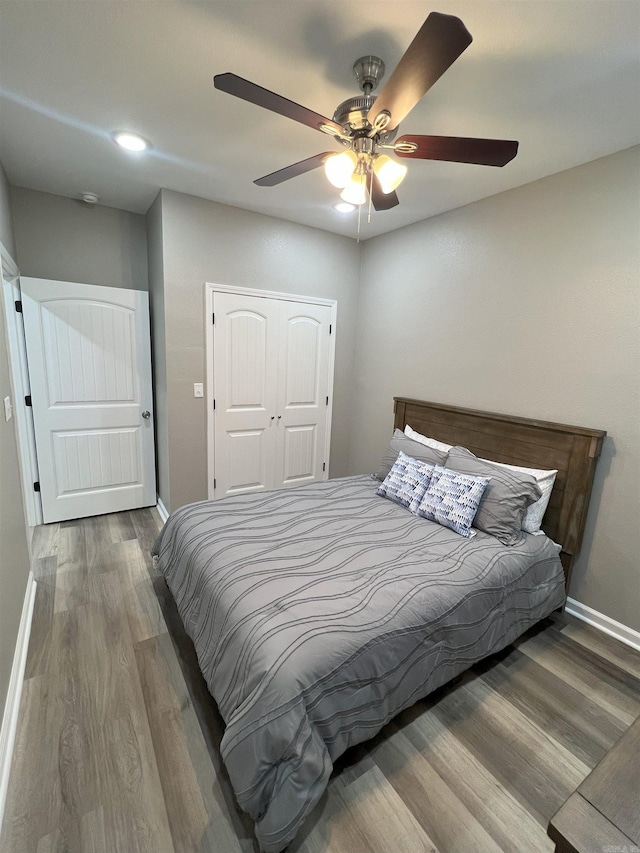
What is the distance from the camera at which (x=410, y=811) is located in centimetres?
132

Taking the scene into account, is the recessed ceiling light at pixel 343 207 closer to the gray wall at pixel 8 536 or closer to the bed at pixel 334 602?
the bed at pixel 334 602

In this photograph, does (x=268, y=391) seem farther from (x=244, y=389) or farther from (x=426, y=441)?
(x=426, y=441)

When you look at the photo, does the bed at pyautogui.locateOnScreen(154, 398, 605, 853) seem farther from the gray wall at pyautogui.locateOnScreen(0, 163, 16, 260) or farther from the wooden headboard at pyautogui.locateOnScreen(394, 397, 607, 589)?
the gray wall at pyautogui.locateOnScreen(0, 163, 16, 260)

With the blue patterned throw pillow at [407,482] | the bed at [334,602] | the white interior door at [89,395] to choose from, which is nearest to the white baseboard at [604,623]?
the bed at [334,602]

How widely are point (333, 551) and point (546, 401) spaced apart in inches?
66.7

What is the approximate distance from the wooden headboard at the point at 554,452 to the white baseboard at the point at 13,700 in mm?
2845

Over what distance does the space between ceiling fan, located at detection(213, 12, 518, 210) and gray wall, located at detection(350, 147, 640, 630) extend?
1126 mm

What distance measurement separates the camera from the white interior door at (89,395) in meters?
3.04

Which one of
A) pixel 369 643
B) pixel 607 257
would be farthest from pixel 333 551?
pixel 607 257

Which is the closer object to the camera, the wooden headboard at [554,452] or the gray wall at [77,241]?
the wooden headboard at [554,452]

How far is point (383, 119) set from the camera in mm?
1360

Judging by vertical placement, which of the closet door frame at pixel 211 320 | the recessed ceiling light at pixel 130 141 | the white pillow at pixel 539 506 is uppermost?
the recessed ceiling light at pixel 130 141

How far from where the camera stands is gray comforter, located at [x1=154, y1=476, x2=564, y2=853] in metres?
1.19

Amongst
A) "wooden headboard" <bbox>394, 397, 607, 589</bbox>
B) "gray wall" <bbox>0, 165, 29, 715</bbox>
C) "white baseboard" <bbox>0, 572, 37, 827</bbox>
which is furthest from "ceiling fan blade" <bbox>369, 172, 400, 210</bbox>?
"white baseboard" <bbox>0, 572, 37, 827</bbox>
